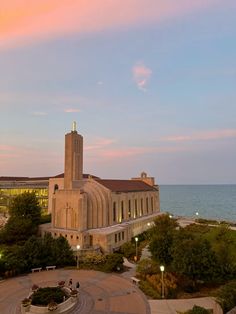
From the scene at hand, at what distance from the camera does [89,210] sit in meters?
52.0

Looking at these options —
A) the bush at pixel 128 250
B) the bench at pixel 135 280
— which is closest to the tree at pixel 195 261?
the bench at pixel 135 280

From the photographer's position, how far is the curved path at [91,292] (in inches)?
1033

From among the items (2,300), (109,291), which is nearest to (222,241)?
(109,291)

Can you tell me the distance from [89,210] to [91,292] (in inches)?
876

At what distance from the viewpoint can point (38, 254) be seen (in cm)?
3812

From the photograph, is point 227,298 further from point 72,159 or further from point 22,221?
point 72,159

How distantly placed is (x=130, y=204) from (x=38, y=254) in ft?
95.5

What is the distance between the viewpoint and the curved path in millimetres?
26242

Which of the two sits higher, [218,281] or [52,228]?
[52,228]

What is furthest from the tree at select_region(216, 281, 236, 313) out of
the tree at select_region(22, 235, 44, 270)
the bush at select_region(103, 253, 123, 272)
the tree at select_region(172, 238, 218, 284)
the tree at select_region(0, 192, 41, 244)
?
the tree at select_region(0, 192, 41, 244)

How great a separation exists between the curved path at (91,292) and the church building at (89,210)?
388 inches

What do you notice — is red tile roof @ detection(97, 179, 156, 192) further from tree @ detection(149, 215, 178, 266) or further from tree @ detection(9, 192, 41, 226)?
tree @ detection(149, 215, 178, 266)

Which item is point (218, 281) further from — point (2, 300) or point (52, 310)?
point (2, 300)

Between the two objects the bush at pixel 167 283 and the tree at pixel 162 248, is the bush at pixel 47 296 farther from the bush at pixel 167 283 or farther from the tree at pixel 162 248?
the tree at pixel 162 248
